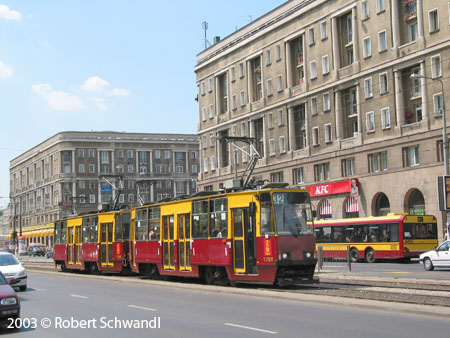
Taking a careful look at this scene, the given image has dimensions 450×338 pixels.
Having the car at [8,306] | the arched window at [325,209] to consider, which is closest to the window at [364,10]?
the arched window at [325,209]

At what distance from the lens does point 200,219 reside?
24.2 metres

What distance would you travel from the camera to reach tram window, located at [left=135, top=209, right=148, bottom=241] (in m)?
28.8

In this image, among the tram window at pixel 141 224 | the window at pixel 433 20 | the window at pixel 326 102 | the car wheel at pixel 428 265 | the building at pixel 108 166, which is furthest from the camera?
the building at pixel 108 166

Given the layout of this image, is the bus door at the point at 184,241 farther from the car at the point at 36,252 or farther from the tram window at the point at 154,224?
the car at the point at 36,252

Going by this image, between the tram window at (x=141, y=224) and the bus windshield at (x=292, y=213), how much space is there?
30.9 ft

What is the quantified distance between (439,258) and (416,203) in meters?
19.9

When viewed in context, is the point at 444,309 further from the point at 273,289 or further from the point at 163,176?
the point at 163,176

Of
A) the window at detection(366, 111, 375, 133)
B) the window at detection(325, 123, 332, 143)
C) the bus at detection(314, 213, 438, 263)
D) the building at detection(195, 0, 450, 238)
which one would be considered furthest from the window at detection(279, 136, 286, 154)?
the bus at detection(314, 213, 438, 263)

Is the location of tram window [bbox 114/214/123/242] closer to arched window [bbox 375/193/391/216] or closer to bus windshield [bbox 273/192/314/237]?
bus windshield [bbox 273/192/314/237]

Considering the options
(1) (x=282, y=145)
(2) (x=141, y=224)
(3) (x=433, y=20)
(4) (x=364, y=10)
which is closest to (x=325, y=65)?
(4) (x=364, y=10)

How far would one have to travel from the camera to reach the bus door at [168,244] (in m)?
26.2

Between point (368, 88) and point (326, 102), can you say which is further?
point (326, 102)

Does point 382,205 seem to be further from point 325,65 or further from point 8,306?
point 8,306

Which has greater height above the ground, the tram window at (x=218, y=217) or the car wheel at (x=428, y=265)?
the tram window at (x=218, y=217)
